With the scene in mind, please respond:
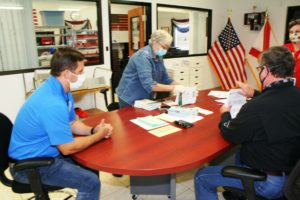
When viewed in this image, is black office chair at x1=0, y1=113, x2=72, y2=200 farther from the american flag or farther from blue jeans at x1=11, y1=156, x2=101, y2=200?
the american flag

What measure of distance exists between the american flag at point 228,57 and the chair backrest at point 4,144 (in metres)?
5.02

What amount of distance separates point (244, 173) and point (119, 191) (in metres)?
1.36

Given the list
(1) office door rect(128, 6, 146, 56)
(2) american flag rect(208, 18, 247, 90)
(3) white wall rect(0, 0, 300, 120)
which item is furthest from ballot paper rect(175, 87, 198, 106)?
(2) american flag rect(208, 18, 247, 90)

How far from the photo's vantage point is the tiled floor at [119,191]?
223 centimetres

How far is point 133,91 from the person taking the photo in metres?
2.48

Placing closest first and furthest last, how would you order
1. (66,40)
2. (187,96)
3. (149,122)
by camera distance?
(149,122) < (187,96) < (66,40)

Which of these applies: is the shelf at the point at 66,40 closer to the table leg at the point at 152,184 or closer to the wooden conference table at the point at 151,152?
the wooden conference table at the point at 151,152

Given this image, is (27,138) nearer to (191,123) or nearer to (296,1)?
(191,123)

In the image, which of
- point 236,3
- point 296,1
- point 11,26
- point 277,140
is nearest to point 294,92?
point 277,140

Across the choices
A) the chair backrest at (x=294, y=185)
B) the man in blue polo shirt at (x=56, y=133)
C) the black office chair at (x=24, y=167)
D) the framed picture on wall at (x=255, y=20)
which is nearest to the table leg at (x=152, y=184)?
the man in blue polo shirt at (x=56, y=133)

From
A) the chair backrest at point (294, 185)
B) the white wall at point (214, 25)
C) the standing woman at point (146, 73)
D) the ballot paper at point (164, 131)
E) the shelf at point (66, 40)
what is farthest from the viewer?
the shelf at point (66, 40)

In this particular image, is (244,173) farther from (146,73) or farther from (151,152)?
(146,73)

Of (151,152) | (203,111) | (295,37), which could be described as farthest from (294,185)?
(295,37)

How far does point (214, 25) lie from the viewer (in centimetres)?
605
